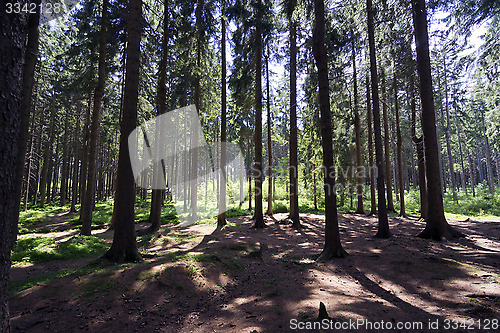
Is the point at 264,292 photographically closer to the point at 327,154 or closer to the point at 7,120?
the point at 327,154

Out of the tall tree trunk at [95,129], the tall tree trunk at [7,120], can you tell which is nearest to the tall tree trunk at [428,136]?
the tall tree trunk at [7,120]

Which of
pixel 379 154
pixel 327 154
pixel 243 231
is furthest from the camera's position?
pixel 243 231

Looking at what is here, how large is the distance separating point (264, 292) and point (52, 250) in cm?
894

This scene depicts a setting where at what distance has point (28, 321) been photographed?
429cm

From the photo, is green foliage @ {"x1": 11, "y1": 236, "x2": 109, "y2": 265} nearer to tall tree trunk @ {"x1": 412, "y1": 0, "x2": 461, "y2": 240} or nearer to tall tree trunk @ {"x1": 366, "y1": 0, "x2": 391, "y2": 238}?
tall tree trunk @ {"x1": 366, "y1": 0, "x2": 391, "y2": 238}

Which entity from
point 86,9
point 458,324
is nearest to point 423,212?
point 458,324

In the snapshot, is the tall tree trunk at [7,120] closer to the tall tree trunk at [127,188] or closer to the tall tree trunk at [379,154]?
the tall tree trunk at [127,188]

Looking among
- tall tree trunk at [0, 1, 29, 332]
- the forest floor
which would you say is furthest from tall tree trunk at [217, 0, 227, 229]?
tall tree trunk at [0, 1, 29, 332]

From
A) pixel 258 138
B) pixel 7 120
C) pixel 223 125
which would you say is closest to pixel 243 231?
pixel 258 138

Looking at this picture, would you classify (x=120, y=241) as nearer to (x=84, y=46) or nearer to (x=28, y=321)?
(x=28, y=321)

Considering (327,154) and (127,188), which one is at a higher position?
(327,154)

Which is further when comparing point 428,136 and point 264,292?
point 428,136

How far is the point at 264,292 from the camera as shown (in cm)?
567

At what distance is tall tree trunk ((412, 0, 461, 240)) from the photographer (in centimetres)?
991
